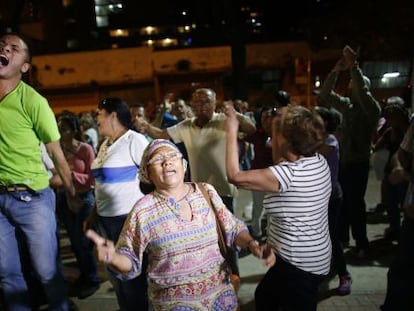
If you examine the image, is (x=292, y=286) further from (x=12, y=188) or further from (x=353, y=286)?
(x=12, y=188)

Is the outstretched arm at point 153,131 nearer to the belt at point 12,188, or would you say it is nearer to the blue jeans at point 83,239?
the blue jeans at point 83,239

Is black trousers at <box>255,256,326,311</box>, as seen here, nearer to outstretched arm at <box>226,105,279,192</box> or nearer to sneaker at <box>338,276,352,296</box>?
outstretched arm at <box>226,105,279,192</box>

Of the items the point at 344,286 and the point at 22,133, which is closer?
the point at 22,133

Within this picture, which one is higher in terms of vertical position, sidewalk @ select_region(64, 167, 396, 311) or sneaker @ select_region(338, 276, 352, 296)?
sneaker @ select_region(338, 276, 352, 296)

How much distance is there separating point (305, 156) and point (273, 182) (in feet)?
1.02

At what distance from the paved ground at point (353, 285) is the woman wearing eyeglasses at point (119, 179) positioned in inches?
36.4

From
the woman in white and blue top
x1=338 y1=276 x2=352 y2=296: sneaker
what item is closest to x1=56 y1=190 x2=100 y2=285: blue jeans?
the woman in white and blue top

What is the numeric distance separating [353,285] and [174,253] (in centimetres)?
272

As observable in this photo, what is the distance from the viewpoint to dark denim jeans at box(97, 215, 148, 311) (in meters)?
3.15

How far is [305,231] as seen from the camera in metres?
2.54

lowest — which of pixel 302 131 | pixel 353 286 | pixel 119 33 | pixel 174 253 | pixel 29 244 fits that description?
pixel 353 286

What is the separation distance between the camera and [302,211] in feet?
8.23

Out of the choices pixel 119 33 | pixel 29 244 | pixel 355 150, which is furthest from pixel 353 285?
pixel 119 33

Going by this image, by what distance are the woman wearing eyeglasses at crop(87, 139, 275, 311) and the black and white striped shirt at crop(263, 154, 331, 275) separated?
1.08 feet
